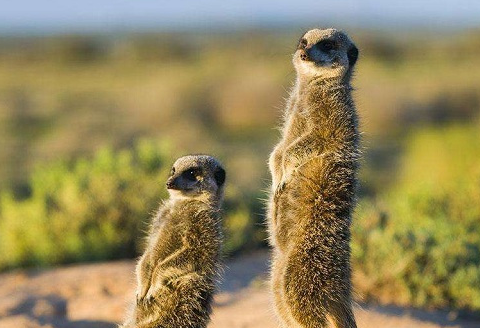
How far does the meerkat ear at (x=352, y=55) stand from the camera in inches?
173

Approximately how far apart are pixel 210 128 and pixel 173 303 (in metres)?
38.1

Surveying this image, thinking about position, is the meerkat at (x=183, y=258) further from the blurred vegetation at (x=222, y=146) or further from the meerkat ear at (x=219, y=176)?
the blurred vegetation at (x=222, y=146)

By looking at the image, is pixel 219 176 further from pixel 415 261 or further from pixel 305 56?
pixel 415 261

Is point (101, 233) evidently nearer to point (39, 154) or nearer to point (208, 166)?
point (208, 166)

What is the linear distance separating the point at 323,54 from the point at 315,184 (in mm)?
647

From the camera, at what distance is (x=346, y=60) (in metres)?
4.36

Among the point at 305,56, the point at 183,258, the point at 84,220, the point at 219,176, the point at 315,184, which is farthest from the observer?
the point at 84,220

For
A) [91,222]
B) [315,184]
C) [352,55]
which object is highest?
[352,55]

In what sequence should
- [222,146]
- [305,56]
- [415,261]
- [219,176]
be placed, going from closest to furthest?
[305,56] < [219,176] < [415,261] < [222,146]

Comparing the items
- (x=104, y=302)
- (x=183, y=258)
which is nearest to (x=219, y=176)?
(x=183, y=258)

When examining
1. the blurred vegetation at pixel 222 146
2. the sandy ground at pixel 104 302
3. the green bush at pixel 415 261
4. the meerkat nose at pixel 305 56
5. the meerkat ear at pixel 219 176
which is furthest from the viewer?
the blurred vegetation at pixel 222 146

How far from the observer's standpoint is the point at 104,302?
24.4 feet

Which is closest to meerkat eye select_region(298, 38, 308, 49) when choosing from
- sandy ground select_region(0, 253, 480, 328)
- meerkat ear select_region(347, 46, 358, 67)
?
meerkat ear select_region(347, 46, 358, 67)

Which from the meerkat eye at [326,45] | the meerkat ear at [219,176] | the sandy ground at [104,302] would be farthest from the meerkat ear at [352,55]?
the sandy ground at [104,302]
